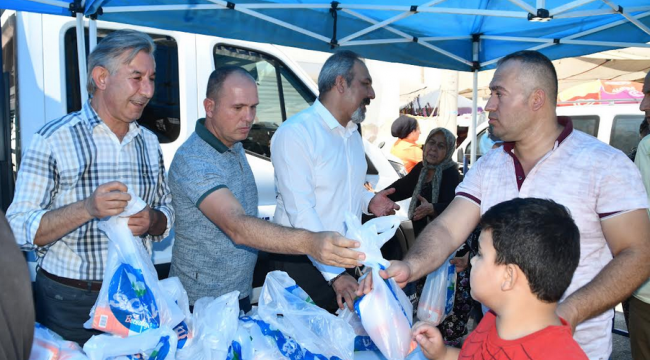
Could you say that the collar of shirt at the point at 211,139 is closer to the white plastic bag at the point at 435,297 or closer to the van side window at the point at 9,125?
the van side window at the point at 9,125

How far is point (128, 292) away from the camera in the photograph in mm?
1776

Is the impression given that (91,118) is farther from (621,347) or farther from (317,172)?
(621,347)

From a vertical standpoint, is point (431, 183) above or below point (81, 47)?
below

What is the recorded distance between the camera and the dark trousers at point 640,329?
2871mm

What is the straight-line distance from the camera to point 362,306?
6.01ft

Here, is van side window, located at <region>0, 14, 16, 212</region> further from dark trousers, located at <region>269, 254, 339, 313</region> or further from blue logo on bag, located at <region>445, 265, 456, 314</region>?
blue logo on bag, located at <region>445, 265, 456, 314</region>

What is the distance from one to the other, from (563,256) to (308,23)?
123 inches

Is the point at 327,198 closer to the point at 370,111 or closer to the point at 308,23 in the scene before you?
the point at 308,23

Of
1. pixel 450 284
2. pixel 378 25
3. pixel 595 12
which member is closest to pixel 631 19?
pixel 595 12

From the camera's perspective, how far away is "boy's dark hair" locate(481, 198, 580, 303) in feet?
5.05

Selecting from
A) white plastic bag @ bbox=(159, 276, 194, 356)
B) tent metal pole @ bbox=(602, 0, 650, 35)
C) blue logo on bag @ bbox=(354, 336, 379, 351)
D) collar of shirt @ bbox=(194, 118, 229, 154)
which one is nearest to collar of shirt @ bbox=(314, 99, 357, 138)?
collar of shirt @ bbox=(194, 118, 229, 154)

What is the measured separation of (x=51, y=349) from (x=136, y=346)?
0.25m

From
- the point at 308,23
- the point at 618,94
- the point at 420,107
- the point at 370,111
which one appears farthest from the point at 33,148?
the point at 420,107

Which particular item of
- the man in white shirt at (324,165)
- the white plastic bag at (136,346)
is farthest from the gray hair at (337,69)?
the white plastic bag at (136,346)
